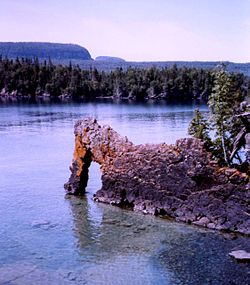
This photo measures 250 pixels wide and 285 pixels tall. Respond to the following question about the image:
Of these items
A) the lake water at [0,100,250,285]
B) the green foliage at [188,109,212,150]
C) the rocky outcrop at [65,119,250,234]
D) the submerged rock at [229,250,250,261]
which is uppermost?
Result: the green foliage at [188,109,212,150]

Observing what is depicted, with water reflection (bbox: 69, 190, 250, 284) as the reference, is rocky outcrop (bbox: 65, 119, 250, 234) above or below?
above

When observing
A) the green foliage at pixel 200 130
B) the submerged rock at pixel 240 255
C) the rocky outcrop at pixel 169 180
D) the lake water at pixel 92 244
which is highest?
the green foliage at pixel 200 130

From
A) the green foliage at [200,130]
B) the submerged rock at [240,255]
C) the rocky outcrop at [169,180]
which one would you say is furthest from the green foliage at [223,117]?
the submerged rock at [240,255]

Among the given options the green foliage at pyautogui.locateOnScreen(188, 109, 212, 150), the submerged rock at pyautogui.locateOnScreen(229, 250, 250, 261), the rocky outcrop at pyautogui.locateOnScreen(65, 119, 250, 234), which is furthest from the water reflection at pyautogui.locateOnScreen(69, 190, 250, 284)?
the green foliage at pyautogui.locateOnScreen(188, 109, 212, 150)

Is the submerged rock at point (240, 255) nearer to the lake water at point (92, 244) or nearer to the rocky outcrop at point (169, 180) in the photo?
the lake water at point (92, 244)

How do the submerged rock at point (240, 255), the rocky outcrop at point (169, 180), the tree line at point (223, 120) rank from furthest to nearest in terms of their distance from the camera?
the tree line at point (223, 120) → the rocky outcrop at point (169, 180) → the submerged rock at point (240, 255)

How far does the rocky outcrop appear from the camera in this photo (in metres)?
41.1

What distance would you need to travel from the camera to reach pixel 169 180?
Answer: 44812 millimetres

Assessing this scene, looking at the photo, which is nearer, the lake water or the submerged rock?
the lake water

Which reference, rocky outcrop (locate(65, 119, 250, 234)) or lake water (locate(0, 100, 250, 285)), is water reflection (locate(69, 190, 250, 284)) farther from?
rocky outcrop (locate(65, 119, 250, 234))

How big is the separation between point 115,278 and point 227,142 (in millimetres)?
22756

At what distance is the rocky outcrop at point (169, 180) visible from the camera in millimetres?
41094

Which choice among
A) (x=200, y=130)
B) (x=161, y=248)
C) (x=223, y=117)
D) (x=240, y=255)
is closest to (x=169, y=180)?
(x=200, y=130)

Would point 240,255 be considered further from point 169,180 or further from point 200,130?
point 200,130
